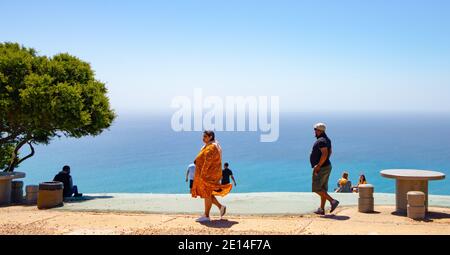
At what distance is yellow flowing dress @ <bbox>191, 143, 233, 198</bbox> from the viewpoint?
9.69 m

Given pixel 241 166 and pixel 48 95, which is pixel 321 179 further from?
pixel 241 166

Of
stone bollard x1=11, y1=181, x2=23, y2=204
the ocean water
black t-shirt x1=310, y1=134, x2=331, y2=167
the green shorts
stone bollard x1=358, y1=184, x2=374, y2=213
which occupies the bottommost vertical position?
the ocean water

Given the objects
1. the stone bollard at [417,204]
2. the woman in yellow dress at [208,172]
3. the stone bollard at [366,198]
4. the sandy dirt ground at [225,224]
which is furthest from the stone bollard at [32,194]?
the stone bollard at [417,204]

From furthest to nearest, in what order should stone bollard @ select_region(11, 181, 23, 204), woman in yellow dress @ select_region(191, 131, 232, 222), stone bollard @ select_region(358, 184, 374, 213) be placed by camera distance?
stone bollard @ select_region(11, 181, 23, 204) < stone bollard @ select_region(358, 184, 374, 213) < woman in yellow dress @ select_region(191, 131, 232, 222)

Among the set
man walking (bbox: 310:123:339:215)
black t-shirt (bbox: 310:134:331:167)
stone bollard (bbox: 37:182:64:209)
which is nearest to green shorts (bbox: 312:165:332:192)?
man walking (bbox: 310:123:339:215)

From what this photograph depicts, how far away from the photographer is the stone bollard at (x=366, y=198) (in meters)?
10.6

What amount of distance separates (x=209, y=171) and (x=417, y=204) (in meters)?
3.91

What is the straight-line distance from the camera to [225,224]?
9.47 meters

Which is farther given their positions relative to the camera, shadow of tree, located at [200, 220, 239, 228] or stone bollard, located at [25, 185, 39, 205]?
stone bollard, located at [25, 185, 39, 205]

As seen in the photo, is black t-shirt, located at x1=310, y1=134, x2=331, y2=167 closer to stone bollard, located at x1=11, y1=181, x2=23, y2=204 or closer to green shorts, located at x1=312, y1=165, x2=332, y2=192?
green shorts, located at x1=312, y1=165, x2=332, y2=192

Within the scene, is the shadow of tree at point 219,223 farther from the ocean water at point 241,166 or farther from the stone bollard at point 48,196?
the ocean water at point 241,166

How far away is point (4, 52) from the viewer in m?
16.4

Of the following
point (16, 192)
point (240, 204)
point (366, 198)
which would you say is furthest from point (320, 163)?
point (16, 192)

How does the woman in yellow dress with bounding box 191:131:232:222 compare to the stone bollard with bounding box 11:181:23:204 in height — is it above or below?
above
